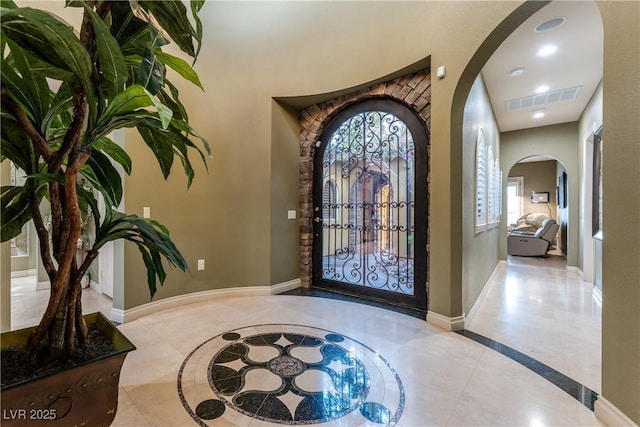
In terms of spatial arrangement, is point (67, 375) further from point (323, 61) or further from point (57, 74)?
point (323, 61)

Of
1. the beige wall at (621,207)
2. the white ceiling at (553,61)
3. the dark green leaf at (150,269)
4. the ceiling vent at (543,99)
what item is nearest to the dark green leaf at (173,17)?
the dark green leaf at (150,269)

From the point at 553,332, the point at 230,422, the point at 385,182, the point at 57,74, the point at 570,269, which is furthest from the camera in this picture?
the point at 570,269

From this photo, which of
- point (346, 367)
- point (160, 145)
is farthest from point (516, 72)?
point (160, 145)

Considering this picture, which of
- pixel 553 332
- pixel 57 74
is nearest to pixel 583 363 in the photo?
pixel 553 332

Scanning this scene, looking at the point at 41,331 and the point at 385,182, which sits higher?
the point at 385,182

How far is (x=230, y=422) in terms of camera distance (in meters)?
1.37

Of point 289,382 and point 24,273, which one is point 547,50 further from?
point 24,273

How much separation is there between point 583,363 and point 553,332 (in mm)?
572

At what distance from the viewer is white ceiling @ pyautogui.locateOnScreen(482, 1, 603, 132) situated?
8.07ft

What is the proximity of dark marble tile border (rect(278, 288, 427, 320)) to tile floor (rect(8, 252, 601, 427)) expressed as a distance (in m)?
0.12

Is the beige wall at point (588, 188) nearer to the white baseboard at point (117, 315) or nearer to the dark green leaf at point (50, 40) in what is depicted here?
the dark green leaf at point (50, 40)

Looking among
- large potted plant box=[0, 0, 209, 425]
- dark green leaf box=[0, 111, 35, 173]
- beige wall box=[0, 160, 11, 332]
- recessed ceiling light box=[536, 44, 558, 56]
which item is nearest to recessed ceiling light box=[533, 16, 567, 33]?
recessed ceiling light box=[536, 44, 558, 56]

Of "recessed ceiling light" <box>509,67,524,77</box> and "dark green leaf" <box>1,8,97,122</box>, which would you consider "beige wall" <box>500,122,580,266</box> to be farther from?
"dark green leaf" <box>1,8,97,122</box>

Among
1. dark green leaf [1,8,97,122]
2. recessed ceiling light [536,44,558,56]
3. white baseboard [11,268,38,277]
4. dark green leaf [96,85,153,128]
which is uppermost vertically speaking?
recessed ceiling light [536,44,558,56]
